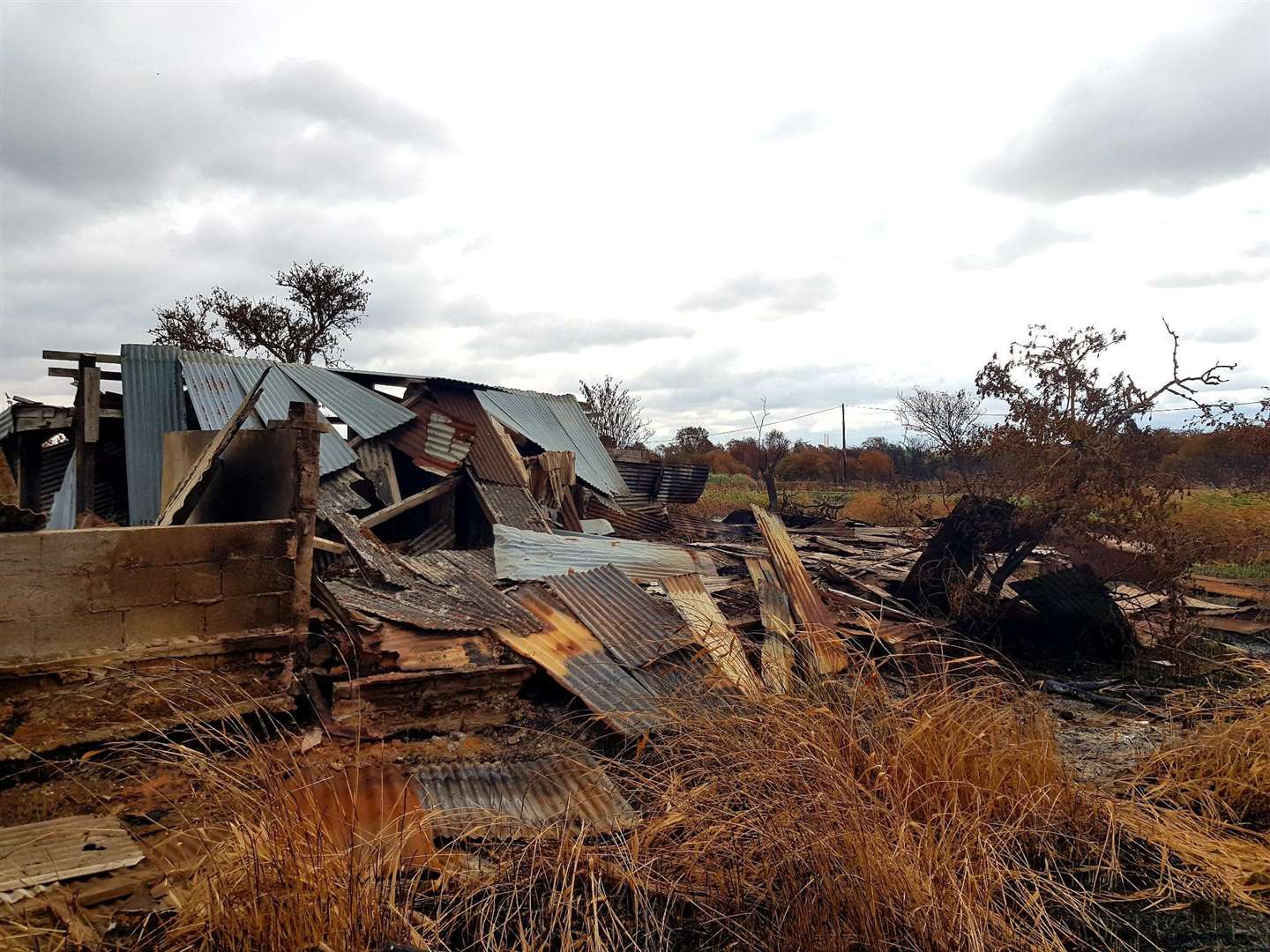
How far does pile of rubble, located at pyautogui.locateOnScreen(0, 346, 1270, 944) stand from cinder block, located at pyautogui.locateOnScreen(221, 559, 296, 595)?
14 mm

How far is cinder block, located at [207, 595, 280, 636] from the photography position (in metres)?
4.75

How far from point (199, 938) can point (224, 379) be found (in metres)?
8.85

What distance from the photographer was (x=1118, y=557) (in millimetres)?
8102

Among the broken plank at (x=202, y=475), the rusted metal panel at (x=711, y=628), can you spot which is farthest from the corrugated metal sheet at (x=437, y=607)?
the rusted metal panel at (x=711, y=628)

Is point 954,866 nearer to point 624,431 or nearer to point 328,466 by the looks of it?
point 328,466

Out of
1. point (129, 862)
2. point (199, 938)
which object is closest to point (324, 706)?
point (129, 862)

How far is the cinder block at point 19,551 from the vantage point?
4129mm

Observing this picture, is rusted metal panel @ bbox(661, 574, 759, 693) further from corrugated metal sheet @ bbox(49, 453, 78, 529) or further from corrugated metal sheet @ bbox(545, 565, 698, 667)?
corrugated metal sheet @ bbox(49, 453, 78, 529)

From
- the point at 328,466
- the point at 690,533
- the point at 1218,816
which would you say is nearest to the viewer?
the point at 1218,816

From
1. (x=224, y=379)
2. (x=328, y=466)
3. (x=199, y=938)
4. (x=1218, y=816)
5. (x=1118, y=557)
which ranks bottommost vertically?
(x=1218, y=816)

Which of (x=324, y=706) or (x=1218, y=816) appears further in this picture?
(x=324, y=706)

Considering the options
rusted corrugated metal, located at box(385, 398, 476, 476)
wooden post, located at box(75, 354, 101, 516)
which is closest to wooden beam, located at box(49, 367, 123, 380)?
wooden post, located at box(75, 354, 101, 516)

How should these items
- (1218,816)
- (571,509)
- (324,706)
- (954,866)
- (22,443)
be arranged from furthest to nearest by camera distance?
1. (571,509)
2. (22,443)
3. (324,706)
4. (1218,816)
5. (954,866)

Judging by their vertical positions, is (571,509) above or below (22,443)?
below
